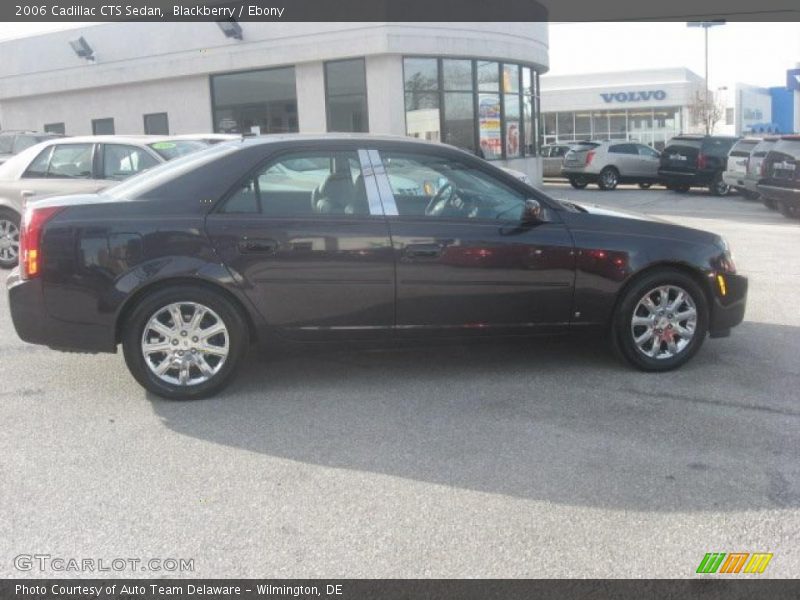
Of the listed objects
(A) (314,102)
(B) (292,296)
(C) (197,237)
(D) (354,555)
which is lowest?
(D) (354,555)

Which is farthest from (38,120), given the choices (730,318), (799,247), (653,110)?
(653,110)

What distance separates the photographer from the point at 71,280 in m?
5.07

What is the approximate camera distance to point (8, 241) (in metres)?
10.2

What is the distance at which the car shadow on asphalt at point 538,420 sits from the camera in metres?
4.09

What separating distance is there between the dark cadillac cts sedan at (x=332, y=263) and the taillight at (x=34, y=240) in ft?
0.04

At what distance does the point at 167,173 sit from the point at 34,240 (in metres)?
0.91

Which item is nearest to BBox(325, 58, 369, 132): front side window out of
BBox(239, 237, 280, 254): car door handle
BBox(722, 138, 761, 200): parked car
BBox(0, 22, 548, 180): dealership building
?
BBox(0, 22, 548, 180): dealership building

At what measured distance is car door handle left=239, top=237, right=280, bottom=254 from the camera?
517 centimetres

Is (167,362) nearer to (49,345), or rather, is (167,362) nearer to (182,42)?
(49,345)

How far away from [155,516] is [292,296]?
1854mm

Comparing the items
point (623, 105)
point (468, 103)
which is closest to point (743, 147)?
point (468, 103)

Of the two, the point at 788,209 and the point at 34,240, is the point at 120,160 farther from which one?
the point at 788,209

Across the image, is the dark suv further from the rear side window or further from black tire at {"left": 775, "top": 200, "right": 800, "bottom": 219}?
black tire at {"left": 775, "top": 200, "right": 800, "bottom": 219}

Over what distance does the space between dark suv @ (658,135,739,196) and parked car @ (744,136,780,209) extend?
2.91 meters
